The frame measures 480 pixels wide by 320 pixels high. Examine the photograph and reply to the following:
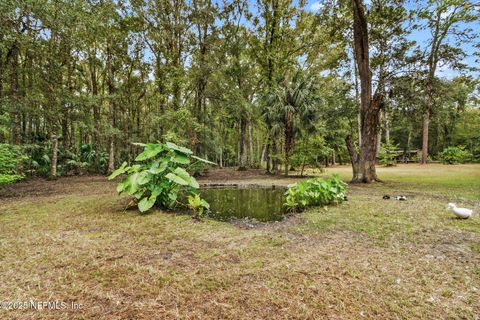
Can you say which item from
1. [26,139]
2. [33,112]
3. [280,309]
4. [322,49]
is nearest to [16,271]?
[280,309]

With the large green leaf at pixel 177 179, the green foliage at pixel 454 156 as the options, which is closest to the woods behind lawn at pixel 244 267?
the large green leaf at pixel 177 179

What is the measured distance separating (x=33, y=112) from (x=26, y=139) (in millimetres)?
6387

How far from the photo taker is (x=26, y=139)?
11938 mm

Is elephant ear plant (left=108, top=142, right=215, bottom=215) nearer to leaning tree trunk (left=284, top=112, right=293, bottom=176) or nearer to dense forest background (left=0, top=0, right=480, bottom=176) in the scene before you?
dense forest background (left=0, top=0, right=480, bottom=176)

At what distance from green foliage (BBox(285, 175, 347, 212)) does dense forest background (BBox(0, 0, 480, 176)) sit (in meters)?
4.02

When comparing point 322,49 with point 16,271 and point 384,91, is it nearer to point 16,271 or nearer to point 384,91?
point 384,91

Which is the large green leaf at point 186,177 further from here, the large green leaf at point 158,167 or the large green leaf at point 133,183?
the large green leaf at point 133,183

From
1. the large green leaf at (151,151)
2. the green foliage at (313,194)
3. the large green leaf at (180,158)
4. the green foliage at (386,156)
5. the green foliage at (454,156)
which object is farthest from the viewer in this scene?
the green foliage at (386,156)

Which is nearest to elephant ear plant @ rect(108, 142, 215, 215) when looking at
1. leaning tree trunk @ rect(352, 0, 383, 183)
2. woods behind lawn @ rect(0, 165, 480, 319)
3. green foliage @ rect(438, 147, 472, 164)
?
woods behind lawn @ rect(0, 165, 480, 319)

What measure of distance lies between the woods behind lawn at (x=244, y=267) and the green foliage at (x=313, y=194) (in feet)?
3.03

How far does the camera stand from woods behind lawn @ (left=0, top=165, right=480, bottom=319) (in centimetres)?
167

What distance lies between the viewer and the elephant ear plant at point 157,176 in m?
4.31

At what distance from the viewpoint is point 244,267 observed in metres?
2.28

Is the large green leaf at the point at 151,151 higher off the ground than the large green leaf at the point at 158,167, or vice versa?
the large green leaf at the point at 151,151
